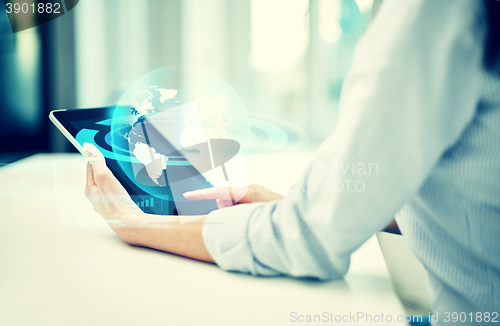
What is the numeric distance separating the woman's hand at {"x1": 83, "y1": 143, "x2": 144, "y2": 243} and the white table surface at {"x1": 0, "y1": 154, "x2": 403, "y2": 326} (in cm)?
3

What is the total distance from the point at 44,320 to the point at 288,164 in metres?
0.55

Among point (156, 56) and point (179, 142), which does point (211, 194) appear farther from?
point (156, 56)

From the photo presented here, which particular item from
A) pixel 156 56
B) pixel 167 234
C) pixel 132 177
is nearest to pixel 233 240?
pixel 167 234

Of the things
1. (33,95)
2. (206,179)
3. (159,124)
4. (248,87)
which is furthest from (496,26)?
(33,95)

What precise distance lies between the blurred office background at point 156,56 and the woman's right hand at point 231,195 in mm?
441

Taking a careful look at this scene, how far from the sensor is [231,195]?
0.43m

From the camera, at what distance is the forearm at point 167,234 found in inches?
13.4

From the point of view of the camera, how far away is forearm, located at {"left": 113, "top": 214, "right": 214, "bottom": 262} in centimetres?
34

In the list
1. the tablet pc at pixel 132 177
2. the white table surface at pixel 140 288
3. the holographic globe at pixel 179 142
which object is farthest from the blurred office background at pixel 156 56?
the white table surface at pixel 140 288

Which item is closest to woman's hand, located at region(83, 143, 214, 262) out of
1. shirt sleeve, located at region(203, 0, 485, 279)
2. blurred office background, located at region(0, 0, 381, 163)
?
shirt sleeve, located at region(203, 0, 485, 279)

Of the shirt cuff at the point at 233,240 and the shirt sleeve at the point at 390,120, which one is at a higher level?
the shirt sleeve at the point at 390,120

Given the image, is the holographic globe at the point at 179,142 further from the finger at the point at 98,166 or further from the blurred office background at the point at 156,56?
the blurred office background at the point at 156,56

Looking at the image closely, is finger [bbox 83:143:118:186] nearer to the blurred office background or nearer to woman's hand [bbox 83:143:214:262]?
woman's hand [bbox 83:143:214:262]

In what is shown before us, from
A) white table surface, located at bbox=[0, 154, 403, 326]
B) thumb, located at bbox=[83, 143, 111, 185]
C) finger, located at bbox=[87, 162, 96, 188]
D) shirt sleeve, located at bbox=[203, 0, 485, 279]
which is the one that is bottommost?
white table surface, located at bbox=[0, 154, 403, 326]
